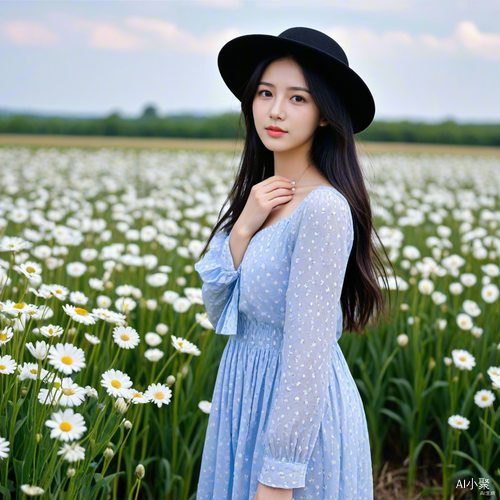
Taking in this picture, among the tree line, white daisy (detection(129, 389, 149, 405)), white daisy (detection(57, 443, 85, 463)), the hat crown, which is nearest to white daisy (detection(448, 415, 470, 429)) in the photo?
white daisy (detection(129, 389, 149, 405))

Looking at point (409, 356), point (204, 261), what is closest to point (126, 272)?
point (409, 356)

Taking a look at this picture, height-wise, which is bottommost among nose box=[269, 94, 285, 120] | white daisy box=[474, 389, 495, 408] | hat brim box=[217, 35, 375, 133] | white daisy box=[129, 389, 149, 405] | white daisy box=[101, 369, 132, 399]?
white daisy box=[474, 389, 495, 408]

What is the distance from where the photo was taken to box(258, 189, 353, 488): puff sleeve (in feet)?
4.92

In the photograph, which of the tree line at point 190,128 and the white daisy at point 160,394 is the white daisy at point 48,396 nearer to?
the white daisy at point 160,394

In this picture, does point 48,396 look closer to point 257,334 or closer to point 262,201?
point 257,334

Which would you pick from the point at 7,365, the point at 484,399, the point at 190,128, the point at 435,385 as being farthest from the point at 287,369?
the point at 190,128

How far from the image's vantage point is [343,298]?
1959 mm

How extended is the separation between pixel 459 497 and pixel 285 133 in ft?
7.31

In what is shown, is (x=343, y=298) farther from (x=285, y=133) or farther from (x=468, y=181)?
(x=468, y=181)

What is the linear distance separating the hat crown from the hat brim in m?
0.03

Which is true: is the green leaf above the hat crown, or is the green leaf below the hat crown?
below

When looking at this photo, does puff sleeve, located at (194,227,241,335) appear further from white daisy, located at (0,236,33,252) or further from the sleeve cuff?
white daisy, located at (0,236,33,252)

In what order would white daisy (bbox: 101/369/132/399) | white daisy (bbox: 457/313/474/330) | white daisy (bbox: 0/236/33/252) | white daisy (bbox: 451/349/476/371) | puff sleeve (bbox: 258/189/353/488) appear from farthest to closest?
white daisy (bbox: 457/313/474/330) → white daisy (bbox: 451/349/476/371) → white daisy (bbox: 0/236/33/252) → white daisy (bbox: 101/369/132/399) → puff sleeve (bbox: 258/189/353/488)

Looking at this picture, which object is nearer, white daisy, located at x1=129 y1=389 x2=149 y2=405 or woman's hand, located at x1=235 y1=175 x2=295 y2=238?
white daisy, located at x1=129 y1=389 x2=149 y2=405
